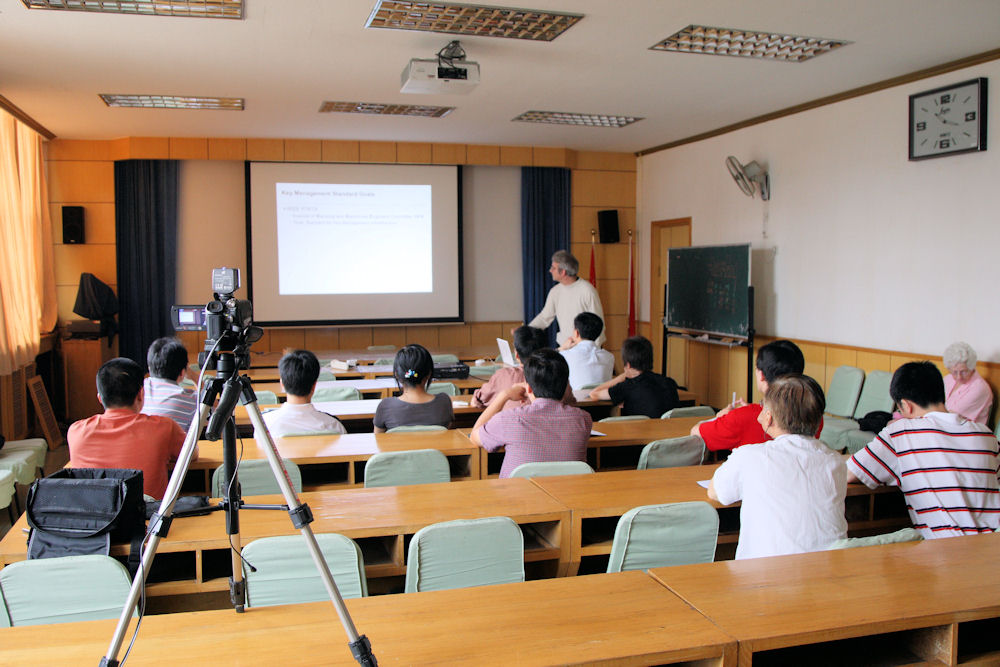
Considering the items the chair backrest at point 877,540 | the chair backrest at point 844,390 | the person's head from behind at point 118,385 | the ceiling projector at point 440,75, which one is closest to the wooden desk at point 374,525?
the person's head from behind at point 118,385

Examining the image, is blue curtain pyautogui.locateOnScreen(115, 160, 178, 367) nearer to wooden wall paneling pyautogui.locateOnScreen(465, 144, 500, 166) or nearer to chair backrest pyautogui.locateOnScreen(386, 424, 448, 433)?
wooden wall paneling pyautogui.locateOnScreen(465, 144, 500, 166)

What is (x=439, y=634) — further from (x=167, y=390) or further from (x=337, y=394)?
(x=337, y=394)

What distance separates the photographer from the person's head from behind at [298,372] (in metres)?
3.87

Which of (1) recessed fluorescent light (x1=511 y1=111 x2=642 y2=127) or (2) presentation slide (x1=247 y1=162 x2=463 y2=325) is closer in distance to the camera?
(1) recessed fluorescent light (x1=511 y1=111 x2=642 y2=127)

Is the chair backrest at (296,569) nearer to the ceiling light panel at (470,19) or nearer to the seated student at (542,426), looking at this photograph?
the seated student at (542,426)

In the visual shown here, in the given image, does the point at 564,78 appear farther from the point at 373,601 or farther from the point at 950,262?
the point at 373,601

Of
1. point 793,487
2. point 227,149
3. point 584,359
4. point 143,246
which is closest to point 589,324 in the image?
point 584,359

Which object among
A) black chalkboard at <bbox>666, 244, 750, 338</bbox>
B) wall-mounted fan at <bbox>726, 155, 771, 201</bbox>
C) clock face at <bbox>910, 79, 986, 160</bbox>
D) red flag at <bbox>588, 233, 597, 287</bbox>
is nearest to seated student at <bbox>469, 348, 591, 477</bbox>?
clock face at <bbox>910, 79, 986, 160</bbox>

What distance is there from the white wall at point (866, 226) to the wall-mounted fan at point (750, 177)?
0.10 meters

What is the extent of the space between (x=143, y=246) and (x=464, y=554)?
7.55m

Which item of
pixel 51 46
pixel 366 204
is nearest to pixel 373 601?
pixel 51 46

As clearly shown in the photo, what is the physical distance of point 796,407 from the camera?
8.25 ft

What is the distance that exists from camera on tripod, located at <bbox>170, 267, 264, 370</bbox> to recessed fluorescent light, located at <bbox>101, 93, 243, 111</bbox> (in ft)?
18.2

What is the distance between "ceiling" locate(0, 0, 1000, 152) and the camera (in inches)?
177
